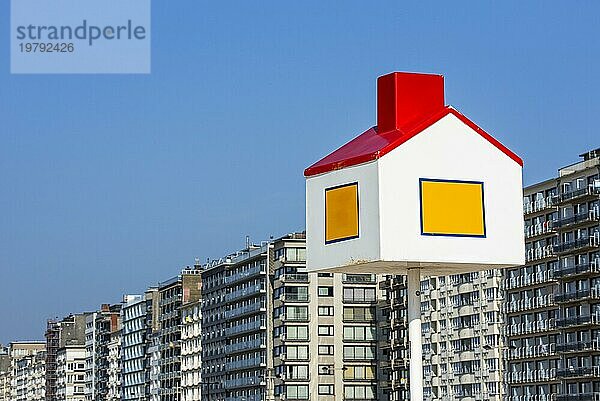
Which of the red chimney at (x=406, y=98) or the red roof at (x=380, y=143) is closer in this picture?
the red roof at (x=380, y=143)

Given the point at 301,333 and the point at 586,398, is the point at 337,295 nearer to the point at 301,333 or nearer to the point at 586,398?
the point at 301,333

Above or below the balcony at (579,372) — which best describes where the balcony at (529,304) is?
above

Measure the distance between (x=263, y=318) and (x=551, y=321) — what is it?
36579 mm

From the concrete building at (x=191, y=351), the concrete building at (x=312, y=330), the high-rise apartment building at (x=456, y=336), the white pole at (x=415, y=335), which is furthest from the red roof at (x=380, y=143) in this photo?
the concrete building at (x=191, y=351)

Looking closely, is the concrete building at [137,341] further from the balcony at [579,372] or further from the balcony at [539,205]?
the balcony at [579,372]

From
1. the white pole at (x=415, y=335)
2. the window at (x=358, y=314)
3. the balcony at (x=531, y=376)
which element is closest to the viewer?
the white pole at (x=415, y=335)

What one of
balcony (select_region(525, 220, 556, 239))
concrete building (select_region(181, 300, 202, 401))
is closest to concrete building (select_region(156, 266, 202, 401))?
concrete building (select_region(181, 300, 202, 401))

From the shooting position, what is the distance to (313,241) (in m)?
16.4

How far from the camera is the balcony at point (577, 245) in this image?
10320 centimetres

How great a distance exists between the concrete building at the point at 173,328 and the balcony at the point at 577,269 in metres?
64.9

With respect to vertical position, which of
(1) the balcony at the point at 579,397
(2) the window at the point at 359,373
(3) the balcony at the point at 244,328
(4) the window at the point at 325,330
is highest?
(3) the balcony at the point at 244,328

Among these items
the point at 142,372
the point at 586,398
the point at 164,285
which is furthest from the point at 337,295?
the point at 142,372

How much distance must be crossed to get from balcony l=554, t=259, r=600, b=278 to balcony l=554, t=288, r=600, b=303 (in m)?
1.47

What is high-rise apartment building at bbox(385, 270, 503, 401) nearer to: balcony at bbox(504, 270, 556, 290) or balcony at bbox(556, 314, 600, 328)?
balcony at bbox(504, 270, 556, 290)
